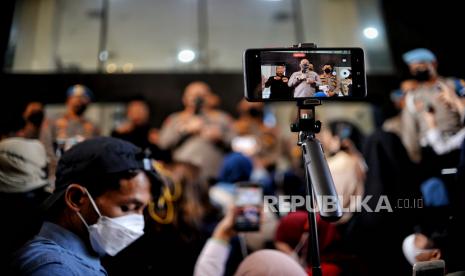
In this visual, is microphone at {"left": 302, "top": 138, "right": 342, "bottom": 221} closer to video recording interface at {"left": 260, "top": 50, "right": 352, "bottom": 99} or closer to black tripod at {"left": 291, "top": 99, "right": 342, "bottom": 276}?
black tripod at {"left": 291, "top": 99, "right": 342, "bottom": 276}

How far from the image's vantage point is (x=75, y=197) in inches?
60.2

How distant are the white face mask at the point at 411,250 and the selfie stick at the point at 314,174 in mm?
637

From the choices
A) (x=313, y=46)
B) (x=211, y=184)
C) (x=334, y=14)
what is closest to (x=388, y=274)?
(x=313, y=46)

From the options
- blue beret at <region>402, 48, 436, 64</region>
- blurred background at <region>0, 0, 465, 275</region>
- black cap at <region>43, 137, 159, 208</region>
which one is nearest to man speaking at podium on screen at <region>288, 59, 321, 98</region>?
blurred background at <region>0, 0, 465, 275</region>

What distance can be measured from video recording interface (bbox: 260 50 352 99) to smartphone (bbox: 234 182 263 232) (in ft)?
2.55

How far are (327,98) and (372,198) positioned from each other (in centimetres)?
73

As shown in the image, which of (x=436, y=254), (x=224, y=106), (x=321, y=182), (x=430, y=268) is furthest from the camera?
(x=224, y=106)

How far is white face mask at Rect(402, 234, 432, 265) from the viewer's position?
1.69 m

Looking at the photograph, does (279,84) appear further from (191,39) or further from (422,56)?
(191,39)

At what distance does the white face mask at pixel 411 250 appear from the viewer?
5.55ft

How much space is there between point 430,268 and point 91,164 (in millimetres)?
1343

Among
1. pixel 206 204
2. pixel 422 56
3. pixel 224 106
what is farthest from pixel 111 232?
pixel 224 106

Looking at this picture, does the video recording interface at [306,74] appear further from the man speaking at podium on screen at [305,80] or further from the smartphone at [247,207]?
the smartphone at [247,207]

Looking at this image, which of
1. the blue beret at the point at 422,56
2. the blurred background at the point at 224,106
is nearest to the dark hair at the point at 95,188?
the blurred background at the point at 224,106
